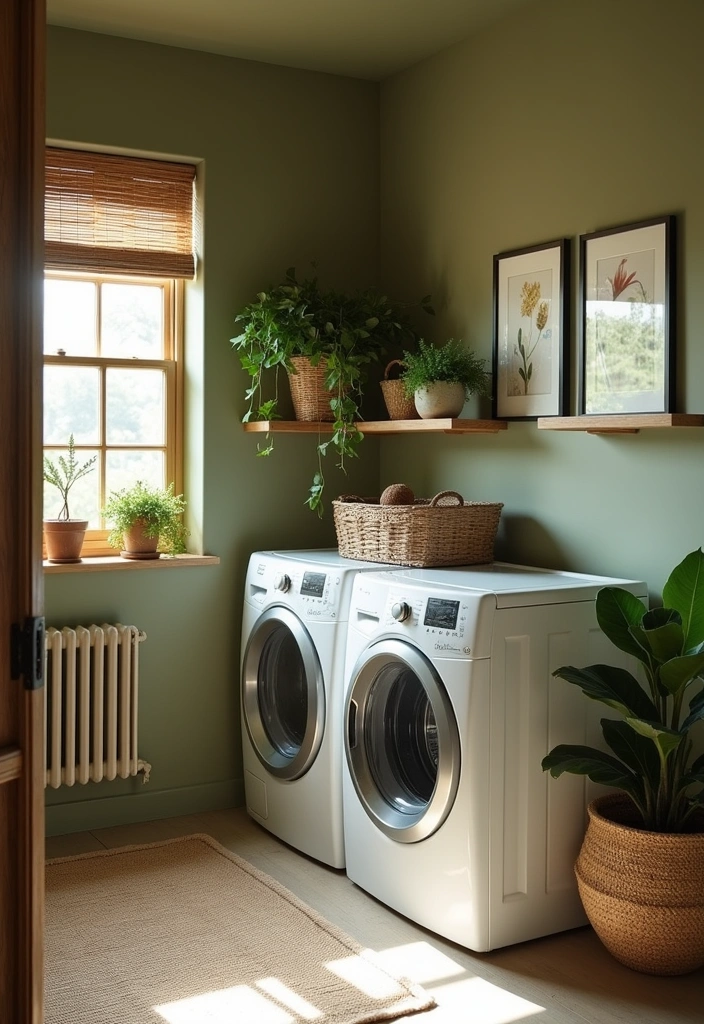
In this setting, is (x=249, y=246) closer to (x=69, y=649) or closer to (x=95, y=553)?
(x=95, y=553)

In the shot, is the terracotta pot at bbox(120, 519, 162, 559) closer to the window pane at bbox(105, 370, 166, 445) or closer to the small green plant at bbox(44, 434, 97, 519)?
the small green plant at bbox(44, 434, 97, 519)

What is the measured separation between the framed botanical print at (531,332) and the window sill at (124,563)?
3.73 feet

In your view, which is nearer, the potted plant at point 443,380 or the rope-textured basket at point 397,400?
the potted plant at point 443,380

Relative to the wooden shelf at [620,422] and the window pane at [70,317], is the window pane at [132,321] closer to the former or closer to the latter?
the window pane at [70,317]

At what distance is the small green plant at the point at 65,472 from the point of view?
3.71 metres

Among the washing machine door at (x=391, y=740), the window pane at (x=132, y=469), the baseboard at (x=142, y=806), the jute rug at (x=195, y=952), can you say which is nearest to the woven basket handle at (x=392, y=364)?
the window pane at (x=132, y=469)

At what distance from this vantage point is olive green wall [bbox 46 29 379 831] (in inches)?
145

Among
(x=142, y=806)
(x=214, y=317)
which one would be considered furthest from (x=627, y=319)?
(x=142, y=806)

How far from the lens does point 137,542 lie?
3744 mm

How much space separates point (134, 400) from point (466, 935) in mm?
2137

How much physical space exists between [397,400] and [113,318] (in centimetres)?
104

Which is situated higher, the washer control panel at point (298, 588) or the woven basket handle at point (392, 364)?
the woven basket handle at point (392, 364)

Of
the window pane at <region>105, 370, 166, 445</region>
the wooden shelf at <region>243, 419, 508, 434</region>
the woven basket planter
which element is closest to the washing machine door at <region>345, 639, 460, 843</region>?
the woven basket planter

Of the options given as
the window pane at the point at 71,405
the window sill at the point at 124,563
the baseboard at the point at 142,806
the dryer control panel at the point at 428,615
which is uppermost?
the window pane at the point at 71,405
